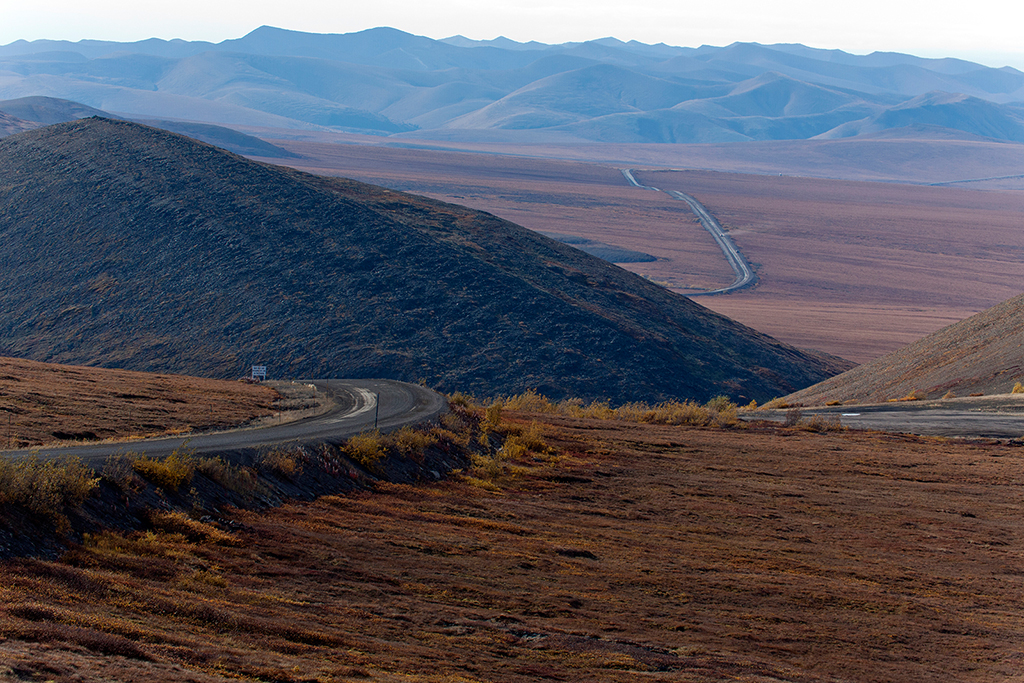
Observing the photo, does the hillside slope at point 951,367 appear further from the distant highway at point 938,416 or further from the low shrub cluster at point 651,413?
the low shrub cluster at point 651,413

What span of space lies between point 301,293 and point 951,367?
32.2m

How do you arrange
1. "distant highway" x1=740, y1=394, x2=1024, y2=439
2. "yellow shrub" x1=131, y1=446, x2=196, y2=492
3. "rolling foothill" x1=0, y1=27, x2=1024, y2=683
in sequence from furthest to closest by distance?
1. "distant highway" x1=740, y1=394, x2=1024, y2=439
2. "yellow shrub" x1=131, y1=446, x2=196, y2=492
3. "rolling foothill" x1=0, y1=27, x2=1024, y2=683

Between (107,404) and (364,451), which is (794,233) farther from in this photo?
(364,451)

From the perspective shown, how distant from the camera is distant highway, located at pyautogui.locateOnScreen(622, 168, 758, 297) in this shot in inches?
3546

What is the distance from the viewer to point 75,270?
158 feet

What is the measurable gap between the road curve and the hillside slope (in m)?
20.9

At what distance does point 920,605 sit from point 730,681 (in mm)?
5048

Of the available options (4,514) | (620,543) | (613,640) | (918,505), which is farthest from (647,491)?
(4,514)

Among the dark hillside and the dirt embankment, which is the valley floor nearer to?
the dirt embankment

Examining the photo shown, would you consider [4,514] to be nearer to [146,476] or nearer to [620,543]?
[146,476]

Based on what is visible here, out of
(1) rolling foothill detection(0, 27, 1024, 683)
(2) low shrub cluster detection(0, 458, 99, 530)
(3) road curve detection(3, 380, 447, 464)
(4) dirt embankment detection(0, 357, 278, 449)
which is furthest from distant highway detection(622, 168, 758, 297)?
(2) low shrub cluster detection(0, 458, 99, 530)

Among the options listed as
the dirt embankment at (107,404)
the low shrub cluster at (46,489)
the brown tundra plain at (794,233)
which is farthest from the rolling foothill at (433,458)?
the brown tundra plain at (794,233)

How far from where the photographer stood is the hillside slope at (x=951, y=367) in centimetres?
3706

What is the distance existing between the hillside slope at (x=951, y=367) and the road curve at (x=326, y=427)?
2092 cm
